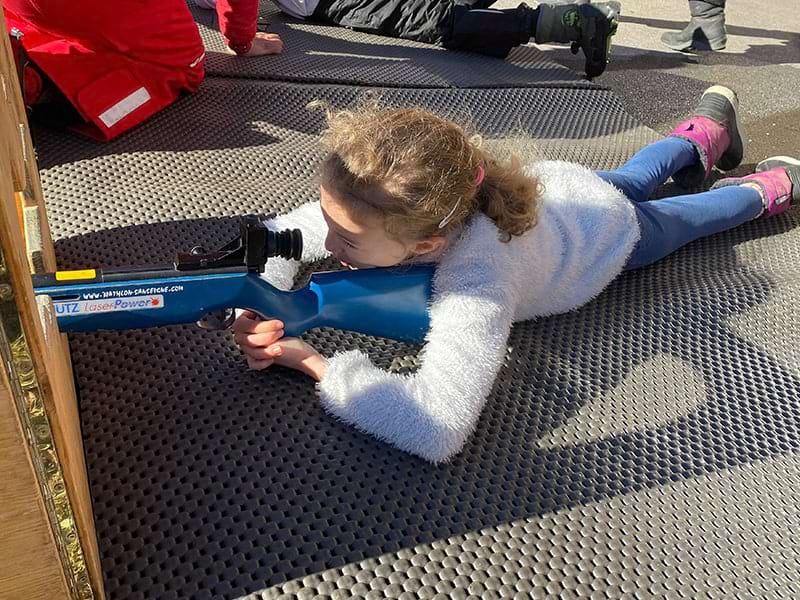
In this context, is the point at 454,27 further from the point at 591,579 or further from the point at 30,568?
the point at 30,568

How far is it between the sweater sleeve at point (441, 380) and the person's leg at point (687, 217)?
0.74 metres

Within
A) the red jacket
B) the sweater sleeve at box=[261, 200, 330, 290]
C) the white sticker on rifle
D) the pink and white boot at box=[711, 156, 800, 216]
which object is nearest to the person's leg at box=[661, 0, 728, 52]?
the pink and white boot at box=[711, 156, 800, 216]

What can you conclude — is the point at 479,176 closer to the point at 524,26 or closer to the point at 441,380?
the point at 441,380

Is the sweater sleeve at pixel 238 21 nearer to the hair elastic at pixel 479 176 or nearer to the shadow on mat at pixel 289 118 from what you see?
the shadow on mat at pixel 289 118

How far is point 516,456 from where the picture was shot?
1.41 metres

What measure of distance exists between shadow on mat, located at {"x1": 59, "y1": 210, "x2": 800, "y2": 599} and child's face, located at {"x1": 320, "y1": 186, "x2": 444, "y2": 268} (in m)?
0.21

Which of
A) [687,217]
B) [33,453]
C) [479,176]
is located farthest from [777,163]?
[33,453]

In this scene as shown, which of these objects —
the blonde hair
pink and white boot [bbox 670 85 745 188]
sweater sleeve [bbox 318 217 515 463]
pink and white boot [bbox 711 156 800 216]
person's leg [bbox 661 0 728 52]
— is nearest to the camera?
sweater sleeve [bbox 318 217 515 463]

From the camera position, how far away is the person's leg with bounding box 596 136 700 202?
234 centimetres

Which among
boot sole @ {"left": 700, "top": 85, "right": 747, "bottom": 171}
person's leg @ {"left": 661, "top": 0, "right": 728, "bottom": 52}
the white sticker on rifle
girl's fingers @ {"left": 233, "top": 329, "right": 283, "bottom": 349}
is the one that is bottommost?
person's leg @ {"left": 661, "top": 0, "right": 728, "bottom": 52}

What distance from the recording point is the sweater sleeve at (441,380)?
4.38 feet

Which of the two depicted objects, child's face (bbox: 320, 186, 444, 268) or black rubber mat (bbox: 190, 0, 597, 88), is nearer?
child's face (bbox: 320, 186, 444, 268)

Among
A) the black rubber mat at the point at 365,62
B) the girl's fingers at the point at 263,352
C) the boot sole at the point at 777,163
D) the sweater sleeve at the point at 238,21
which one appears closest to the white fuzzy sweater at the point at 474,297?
the girl's fingers at the point at 263,352

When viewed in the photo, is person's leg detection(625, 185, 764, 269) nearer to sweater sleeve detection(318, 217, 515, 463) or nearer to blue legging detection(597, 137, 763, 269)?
blue legging detection(597, 137, 763, 269)
